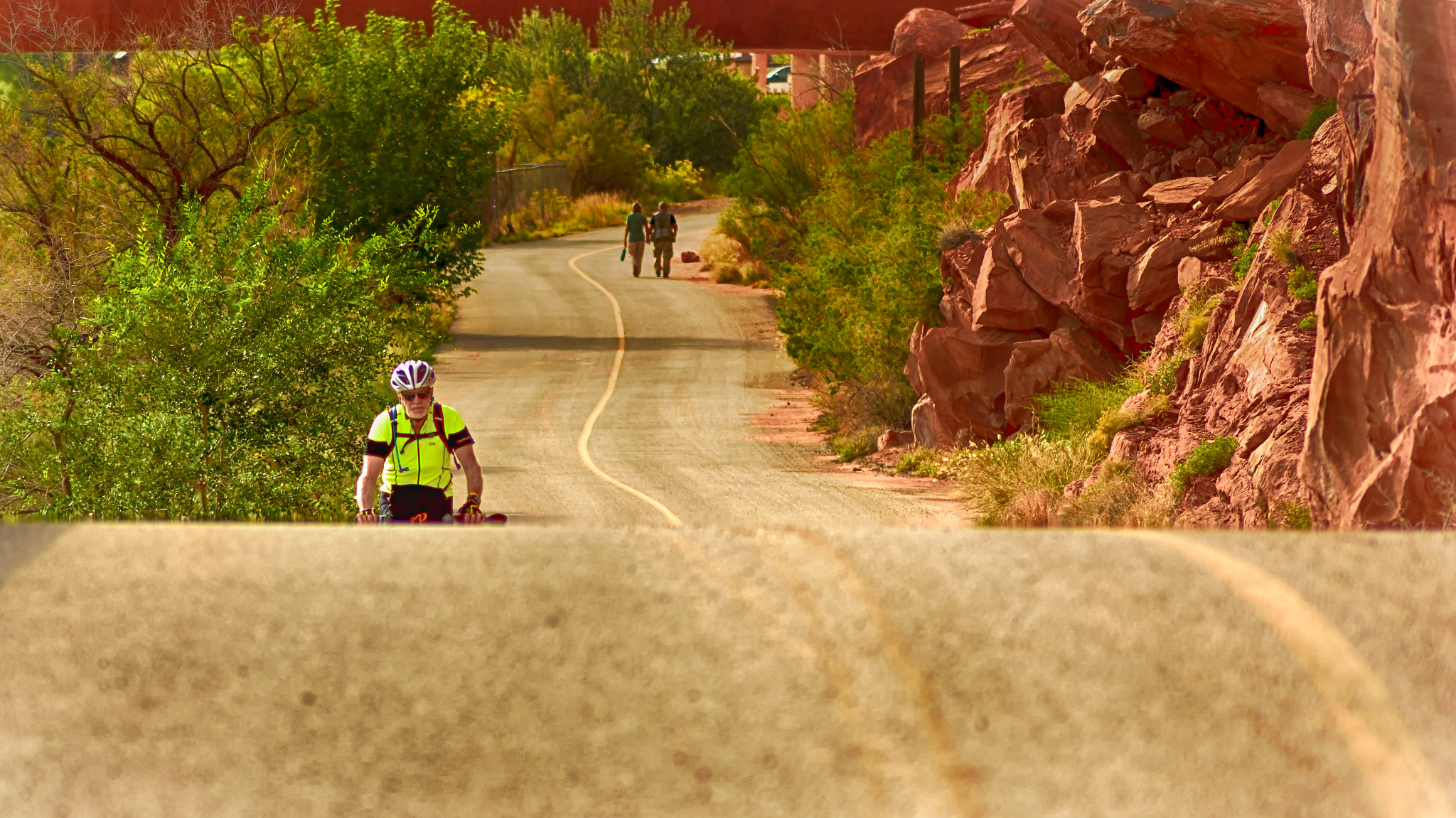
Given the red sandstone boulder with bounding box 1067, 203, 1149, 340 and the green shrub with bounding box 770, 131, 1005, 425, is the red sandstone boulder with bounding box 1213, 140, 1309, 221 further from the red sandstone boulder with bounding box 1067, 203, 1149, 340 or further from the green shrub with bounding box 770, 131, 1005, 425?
the green shrub with bounding box 770, 131, 1005, 425

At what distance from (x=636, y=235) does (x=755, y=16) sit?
13186 millimetres

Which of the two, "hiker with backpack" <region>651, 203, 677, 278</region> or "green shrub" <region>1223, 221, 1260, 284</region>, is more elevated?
"green shrub" <region>1223, 221, 1260, 284</region>

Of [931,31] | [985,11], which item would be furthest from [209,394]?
[985,11]

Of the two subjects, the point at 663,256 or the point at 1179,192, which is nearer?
the point at 1179,192

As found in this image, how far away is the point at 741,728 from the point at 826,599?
81cm

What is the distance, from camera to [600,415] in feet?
92.0

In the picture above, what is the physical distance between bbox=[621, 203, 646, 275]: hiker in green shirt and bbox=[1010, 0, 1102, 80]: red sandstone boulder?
878 inches

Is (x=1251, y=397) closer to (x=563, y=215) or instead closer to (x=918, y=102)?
(x=918, y=102)

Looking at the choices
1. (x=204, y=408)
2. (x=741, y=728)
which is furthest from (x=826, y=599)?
(x=204, y=408)

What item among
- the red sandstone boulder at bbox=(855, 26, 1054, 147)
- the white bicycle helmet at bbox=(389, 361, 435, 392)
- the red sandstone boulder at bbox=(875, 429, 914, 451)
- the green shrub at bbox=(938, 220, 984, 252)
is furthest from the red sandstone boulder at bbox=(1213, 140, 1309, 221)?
the red sandstone boulder at bbox=(855, 26, 1054, 147)

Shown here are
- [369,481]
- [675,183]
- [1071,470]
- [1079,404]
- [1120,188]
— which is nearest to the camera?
[369,481]

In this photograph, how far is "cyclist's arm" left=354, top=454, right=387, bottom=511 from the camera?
29.3 ft

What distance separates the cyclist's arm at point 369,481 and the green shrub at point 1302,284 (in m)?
9.13

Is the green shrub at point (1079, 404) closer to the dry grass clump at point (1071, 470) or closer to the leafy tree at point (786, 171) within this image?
the dry grass clump at point (1071, 470)
